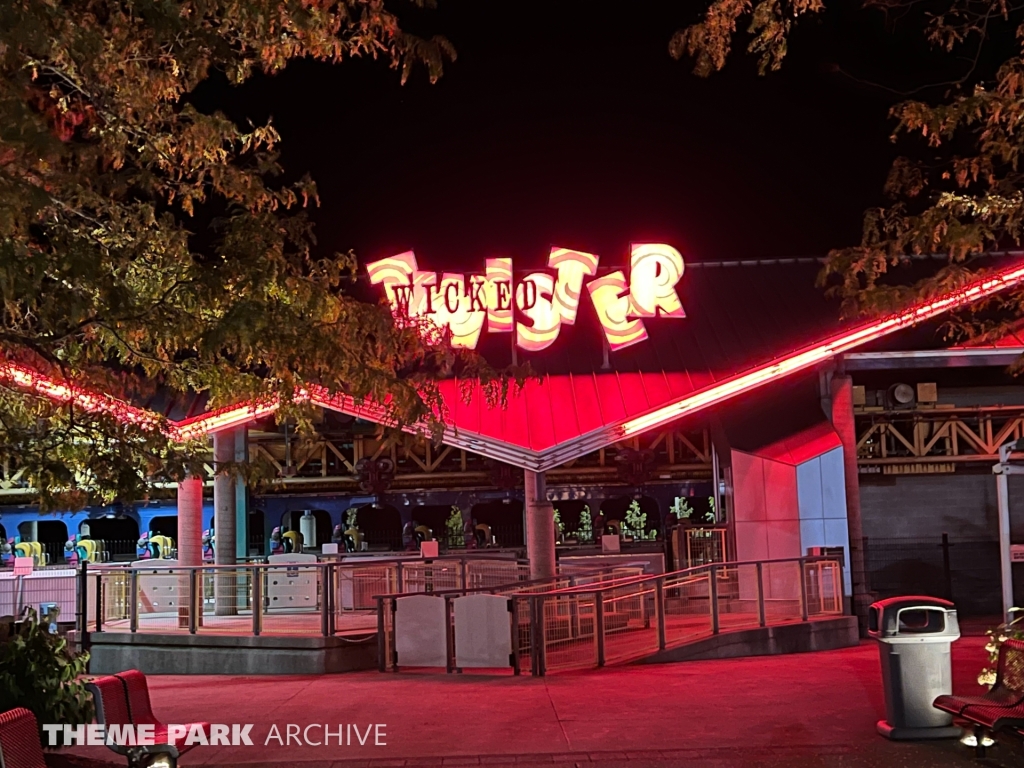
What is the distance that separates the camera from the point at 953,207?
10.7 meters

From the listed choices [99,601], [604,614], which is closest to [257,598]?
[99,601]

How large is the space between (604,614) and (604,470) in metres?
15.7

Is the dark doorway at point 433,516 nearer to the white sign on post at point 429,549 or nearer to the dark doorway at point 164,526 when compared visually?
the dark doorway at point 164,526

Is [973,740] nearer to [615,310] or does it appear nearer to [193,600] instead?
[193,600]

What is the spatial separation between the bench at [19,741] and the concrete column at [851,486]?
1474 cm

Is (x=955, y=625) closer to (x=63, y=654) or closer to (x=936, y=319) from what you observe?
(x=63, y=654)

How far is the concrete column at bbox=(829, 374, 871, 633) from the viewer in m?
19.5

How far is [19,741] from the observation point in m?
7.44

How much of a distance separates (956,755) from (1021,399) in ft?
60.7

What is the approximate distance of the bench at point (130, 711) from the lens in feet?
28.6

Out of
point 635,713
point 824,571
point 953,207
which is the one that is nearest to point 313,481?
point 824,571

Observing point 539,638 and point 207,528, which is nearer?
point 539,638

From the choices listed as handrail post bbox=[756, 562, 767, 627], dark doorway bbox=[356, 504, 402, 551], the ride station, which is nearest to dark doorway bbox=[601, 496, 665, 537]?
the ride station

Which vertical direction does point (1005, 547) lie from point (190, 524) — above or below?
below
